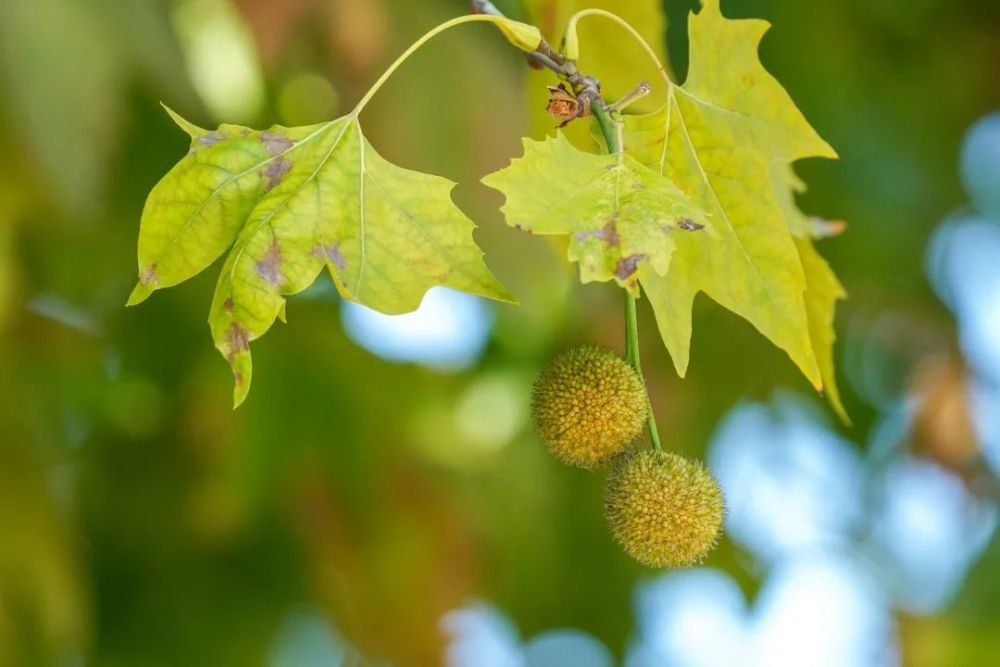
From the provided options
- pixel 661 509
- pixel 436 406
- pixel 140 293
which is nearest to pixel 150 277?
pixel 140 293

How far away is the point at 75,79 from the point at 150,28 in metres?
0.21

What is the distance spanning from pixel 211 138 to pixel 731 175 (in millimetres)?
585

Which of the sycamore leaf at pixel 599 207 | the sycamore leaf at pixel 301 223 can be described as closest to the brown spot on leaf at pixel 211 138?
the sycamore leaf at pixel 301 223

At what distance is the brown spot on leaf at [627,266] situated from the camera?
1.20 m

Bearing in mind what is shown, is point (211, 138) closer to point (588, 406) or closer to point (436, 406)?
point (588, 406)

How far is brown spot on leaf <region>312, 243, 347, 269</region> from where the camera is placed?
1.36 m

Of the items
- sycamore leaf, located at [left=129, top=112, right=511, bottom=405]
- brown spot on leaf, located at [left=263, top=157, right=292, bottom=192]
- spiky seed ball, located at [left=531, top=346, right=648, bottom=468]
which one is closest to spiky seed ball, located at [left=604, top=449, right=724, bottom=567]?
spiky seed ball, located at [left=531, top=346, right=648, bottom=468]

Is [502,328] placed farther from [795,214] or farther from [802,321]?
[802,321]

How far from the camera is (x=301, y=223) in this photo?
1.38 m

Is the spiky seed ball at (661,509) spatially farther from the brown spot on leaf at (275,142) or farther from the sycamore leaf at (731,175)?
the brown spot on leaf at (275,142)

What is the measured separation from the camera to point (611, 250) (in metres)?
1.21

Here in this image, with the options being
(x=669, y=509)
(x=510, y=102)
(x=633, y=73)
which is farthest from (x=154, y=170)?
(x=669, y=509)

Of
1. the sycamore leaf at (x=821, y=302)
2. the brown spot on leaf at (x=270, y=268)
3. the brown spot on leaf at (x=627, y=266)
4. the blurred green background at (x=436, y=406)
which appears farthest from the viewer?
the blurred green background at (x=436, y=406)

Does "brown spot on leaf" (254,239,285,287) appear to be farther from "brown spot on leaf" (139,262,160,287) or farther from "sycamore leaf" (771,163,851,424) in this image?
"sycamore leaf" (771,163,851,424)
